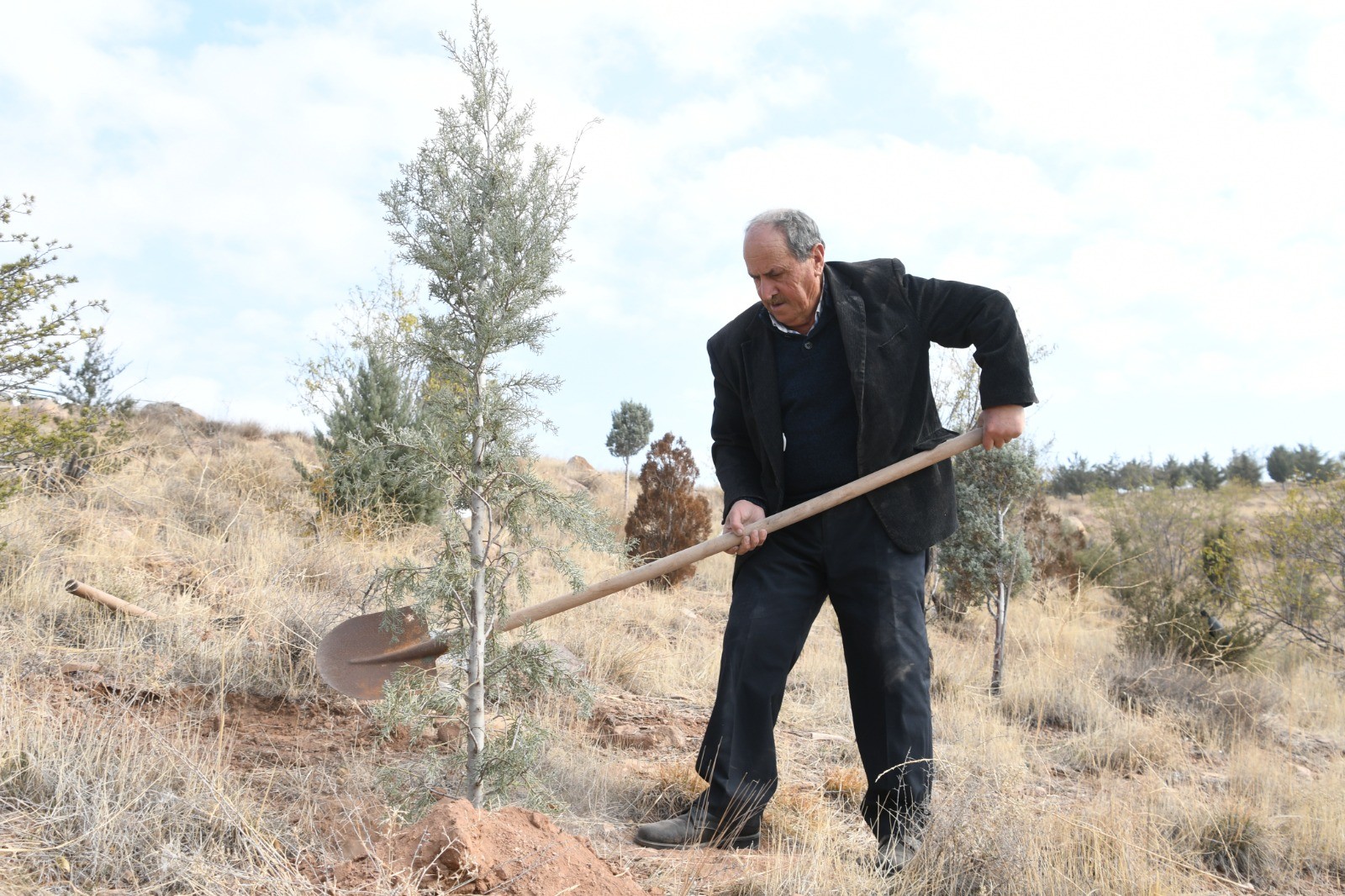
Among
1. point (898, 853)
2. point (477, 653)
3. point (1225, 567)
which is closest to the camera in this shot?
point (898, 853)

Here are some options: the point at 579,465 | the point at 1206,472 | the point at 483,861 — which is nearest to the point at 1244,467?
the point at 1206,472

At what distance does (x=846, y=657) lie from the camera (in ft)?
11.3

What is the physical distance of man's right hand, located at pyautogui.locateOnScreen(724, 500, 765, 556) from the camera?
3469 mm

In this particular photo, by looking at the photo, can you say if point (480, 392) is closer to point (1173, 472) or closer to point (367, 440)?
point (367, 440)

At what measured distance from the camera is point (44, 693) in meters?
3.82

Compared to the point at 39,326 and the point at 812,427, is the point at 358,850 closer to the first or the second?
the point at 812,427

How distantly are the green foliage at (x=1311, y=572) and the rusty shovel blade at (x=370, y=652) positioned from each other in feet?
25.9

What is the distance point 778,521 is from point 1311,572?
749cm

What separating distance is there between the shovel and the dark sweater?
17cm

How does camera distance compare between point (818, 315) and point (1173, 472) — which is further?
point (1173, 472)

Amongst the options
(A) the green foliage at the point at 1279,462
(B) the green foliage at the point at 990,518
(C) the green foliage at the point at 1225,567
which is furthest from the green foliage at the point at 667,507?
(A) the green foliage at the point at 1279,462

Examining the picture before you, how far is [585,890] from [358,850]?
0.69m

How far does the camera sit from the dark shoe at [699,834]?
338cm

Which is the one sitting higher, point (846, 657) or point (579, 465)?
point (579, 465)
